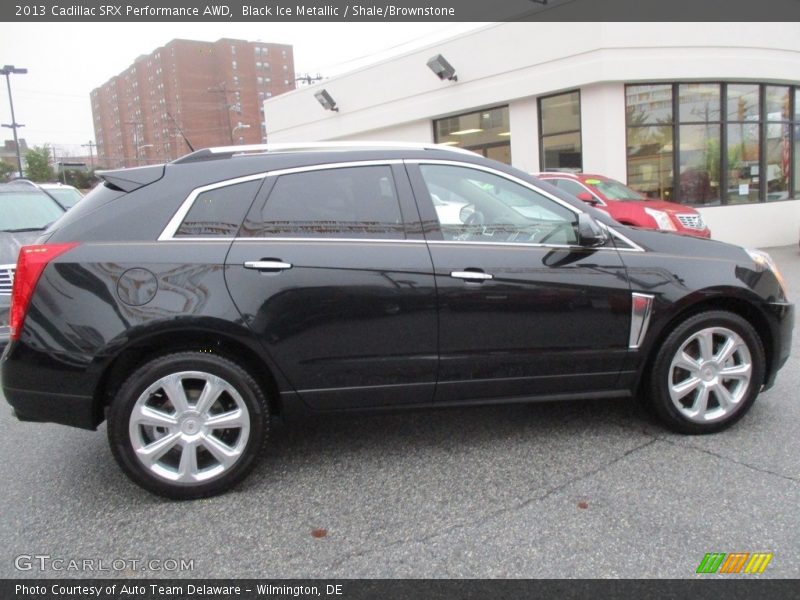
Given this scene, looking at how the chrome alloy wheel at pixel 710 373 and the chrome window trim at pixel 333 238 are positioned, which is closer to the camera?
the chrome window trim at pixel 333 238

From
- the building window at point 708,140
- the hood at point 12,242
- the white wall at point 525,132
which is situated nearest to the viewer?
the hood at point 12,242

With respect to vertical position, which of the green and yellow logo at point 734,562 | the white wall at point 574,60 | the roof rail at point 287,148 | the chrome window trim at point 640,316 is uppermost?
the white wall at point 574,60

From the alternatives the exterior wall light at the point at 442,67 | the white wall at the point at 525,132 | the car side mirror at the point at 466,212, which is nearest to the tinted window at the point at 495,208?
the car side mirror at the point at 466,212

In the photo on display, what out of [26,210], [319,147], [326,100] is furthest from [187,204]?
[326,100]

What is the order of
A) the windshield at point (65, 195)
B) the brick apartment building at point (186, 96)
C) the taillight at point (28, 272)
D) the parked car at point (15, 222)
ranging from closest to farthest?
the taillight at point (28, 272) → the parked car at point (15, 222) → the windshield at point (65, 195) → the brick apartment building at point (186, 96)

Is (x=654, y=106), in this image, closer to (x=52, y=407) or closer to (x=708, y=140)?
(x=708, y=140)

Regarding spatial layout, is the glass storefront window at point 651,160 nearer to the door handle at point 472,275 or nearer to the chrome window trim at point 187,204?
the door handle at point 472,275

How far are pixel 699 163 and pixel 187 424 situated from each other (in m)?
12.7

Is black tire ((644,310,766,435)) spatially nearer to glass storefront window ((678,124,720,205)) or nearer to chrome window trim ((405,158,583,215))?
Result: chrome window trim ((405,158,583,215))

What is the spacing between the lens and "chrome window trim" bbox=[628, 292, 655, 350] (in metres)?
3.45

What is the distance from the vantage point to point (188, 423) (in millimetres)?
3064

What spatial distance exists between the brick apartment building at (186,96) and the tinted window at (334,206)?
79.2m

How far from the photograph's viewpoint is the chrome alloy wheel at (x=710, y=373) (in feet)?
11.8
